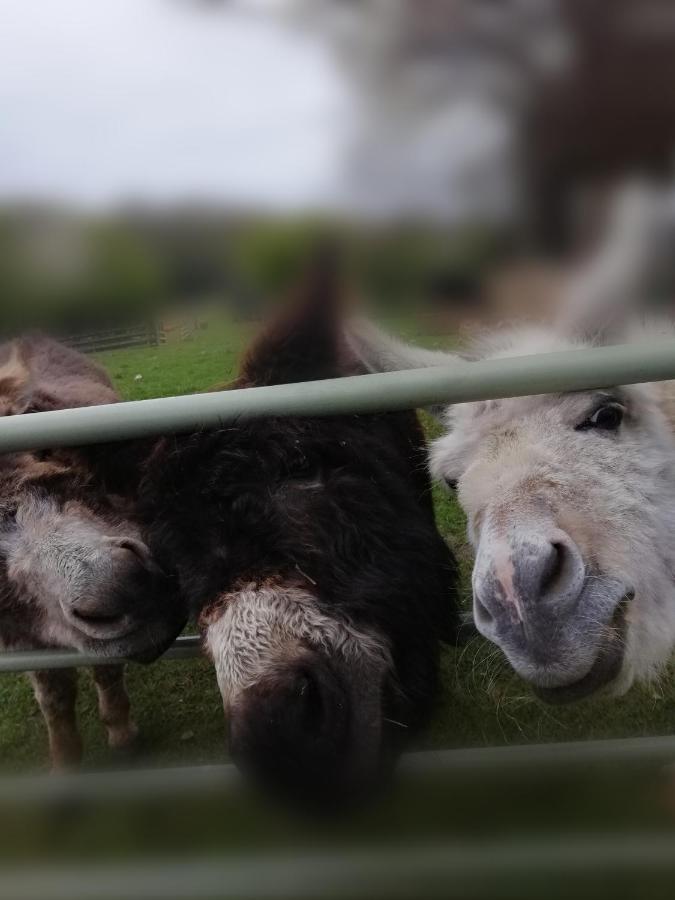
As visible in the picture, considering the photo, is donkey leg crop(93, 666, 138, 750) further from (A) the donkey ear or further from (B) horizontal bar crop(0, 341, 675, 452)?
(B) horizontal bar crop(0, 341, 675, 452)

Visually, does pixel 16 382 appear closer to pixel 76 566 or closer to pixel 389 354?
pixel 76 566

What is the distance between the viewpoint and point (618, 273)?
170cm

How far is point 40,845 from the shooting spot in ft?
6.90

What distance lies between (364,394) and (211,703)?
3.21 meters

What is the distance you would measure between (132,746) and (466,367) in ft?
11.4

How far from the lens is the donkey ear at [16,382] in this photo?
250 centimetres

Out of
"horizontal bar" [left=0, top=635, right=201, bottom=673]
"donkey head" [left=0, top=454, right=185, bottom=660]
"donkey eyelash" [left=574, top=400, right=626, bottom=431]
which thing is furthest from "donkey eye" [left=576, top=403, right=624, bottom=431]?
"horizontal bar" [left=0, top=635, right=201, bottom=673]

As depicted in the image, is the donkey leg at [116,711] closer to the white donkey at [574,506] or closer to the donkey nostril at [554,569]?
the white donkey at [574,506]

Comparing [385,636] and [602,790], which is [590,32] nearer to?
[385,636]

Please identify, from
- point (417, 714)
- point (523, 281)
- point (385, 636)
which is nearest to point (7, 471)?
point (385, 636)

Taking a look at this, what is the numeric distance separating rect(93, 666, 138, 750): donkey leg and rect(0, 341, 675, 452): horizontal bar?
8.20 ft

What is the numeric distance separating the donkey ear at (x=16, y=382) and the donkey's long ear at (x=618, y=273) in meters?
2.04

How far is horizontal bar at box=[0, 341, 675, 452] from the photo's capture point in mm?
1366

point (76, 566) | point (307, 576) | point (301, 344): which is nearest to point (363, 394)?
point (307, 576)
